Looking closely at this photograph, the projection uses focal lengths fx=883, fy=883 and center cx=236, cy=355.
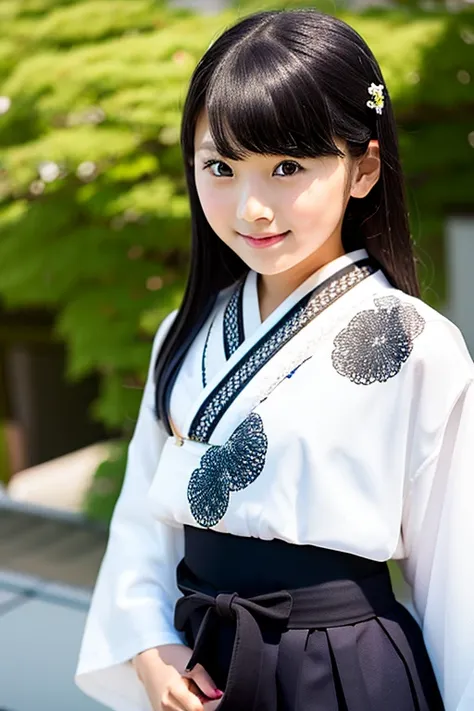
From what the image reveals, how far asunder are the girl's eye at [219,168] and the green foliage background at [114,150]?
6.87 feet

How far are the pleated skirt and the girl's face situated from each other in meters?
0.46

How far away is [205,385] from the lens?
150cm

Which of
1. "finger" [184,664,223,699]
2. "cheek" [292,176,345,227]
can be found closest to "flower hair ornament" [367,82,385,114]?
"cheek" [292,176,345,227]

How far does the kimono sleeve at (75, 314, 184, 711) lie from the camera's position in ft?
5.15

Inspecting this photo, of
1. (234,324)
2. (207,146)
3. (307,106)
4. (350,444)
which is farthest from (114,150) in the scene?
(350,444)

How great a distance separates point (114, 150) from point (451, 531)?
8.38 feet

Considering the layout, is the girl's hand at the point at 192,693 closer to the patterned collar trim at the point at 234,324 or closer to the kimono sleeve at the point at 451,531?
the kimono sleeve at the point at 451,531

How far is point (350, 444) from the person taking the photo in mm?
1322

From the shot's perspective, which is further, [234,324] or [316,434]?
[234,324]

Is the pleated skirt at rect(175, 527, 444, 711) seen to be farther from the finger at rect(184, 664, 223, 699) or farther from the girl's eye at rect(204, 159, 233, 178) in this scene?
the girl's eye at rect(204, 159, 233, 178)

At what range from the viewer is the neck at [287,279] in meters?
1.48

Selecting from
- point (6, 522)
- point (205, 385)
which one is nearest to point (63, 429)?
point (6, 522)

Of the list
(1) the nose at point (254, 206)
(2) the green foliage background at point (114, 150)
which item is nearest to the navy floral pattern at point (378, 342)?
(1) the nose at point (254, 206)

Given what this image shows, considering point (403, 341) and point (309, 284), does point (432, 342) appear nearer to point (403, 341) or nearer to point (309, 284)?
point (403, 341)
